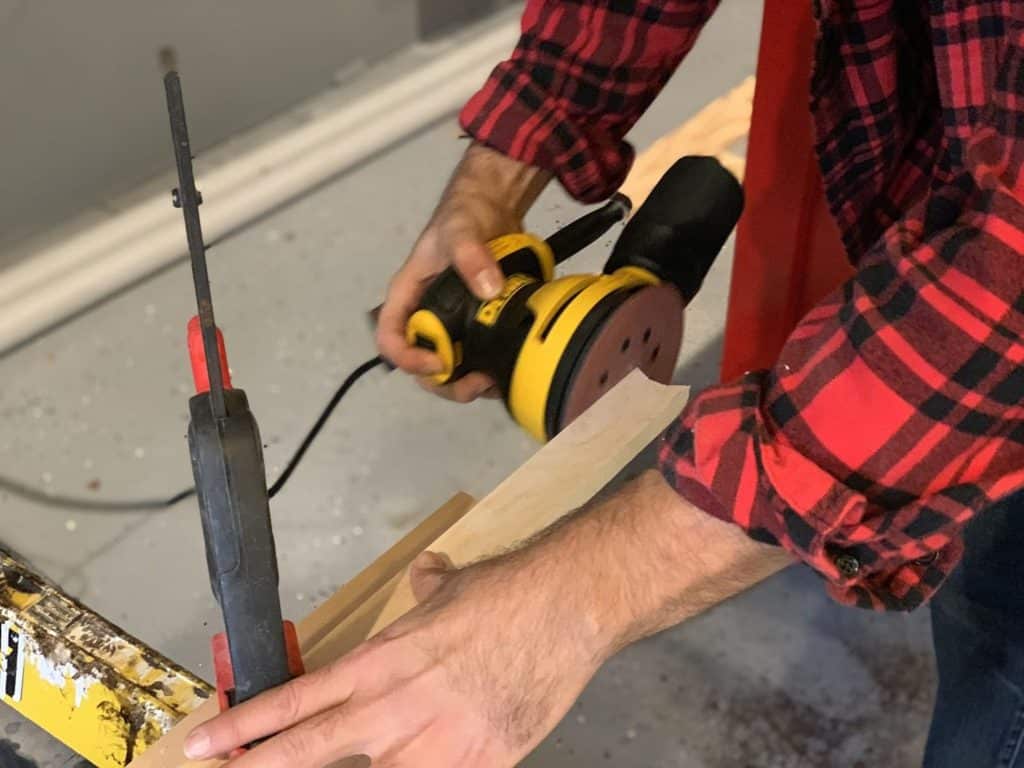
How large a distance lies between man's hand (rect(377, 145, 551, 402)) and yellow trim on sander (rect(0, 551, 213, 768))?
284 millimetres

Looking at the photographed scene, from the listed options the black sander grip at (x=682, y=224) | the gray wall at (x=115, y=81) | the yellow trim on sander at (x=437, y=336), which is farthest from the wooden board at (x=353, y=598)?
the gray wall at (x=115, y=81)

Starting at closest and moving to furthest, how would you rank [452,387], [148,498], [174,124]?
[174,124], [452,387], [148,498]

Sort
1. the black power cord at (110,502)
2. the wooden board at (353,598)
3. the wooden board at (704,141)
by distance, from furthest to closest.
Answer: the black power cord at (110,502)
the wooden board at (704,141)
the wooden board at (353,598)

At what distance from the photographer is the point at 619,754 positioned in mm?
1099

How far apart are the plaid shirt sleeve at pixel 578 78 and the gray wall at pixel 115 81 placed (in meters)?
0.64

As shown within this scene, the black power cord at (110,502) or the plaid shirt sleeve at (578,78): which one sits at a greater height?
the plaid shirt sleeve at (578,78)

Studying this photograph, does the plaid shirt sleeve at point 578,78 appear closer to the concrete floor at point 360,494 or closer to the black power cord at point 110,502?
the concrete floor at point 360,494

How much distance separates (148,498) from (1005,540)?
95cm

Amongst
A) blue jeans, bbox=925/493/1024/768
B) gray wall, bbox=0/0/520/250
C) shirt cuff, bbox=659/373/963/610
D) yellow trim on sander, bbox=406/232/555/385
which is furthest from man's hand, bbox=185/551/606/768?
gray wall, bbox=0/0/520/250

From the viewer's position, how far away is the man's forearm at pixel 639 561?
0.56 metres

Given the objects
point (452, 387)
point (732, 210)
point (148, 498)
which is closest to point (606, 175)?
point (732, 210)

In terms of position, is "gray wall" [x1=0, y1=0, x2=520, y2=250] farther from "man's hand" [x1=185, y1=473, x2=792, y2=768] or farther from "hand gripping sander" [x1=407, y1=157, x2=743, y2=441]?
"man's hand" [x1=185, y1=473, x2=792, y2=768]

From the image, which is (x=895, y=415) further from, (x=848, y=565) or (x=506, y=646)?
(x=506, y=646)

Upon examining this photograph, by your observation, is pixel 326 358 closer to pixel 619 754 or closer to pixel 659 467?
pixel 619 754
